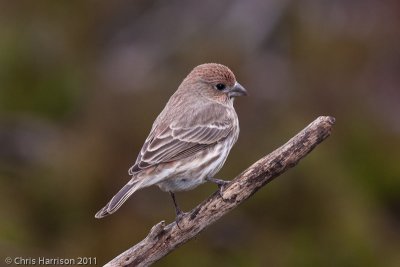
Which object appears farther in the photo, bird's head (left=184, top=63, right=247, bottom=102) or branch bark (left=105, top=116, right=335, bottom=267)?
bird's head (left=184, top=63, right=247, bottom=102)

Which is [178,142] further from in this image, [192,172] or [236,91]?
[236,91]

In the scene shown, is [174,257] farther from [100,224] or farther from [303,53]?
[303,53]

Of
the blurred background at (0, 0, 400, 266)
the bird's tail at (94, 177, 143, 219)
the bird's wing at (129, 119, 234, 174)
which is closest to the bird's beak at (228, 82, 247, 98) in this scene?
the bird's wing at (129, 119, 234, 174)

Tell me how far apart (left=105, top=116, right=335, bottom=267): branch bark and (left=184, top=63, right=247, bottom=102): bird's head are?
69.4 inches

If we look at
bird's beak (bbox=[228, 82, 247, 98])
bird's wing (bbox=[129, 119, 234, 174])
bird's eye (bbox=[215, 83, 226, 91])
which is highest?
bird's eye (bbox=[215, 83, 226, 91])

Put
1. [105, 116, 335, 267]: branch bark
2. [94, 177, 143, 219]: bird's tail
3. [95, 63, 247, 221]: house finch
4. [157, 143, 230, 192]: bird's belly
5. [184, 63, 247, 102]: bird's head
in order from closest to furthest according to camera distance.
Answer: [105, 116, 335, 267]: branch bark, [94, 177, 143, 219]: bird's tail, [95, 63, 247, 221]: house finch, [157, 143, 230, 192]: bird's belly, [184, 63, 247, 102]: bird's head

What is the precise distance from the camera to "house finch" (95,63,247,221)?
8.11 m

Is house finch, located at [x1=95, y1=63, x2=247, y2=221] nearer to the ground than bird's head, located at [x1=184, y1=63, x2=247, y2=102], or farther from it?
nearer to the ground

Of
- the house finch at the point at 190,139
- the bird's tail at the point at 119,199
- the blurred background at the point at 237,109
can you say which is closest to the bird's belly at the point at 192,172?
the house finch at the point at 190,139

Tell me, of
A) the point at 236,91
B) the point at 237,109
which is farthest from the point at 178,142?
the point at 237,109

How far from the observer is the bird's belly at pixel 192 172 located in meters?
8.24

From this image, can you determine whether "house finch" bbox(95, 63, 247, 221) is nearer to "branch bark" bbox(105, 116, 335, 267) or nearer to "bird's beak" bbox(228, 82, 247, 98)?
"bird's beak" bbox(228, 82, 247, 98)

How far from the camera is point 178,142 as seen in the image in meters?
8.45

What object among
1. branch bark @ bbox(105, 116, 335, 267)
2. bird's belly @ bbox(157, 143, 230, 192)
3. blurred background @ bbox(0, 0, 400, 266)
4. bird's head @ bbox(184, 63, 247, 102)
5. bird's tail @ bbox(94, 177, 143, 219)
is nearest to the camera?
branch bark @ bbox(105, 116, 335, 267)
